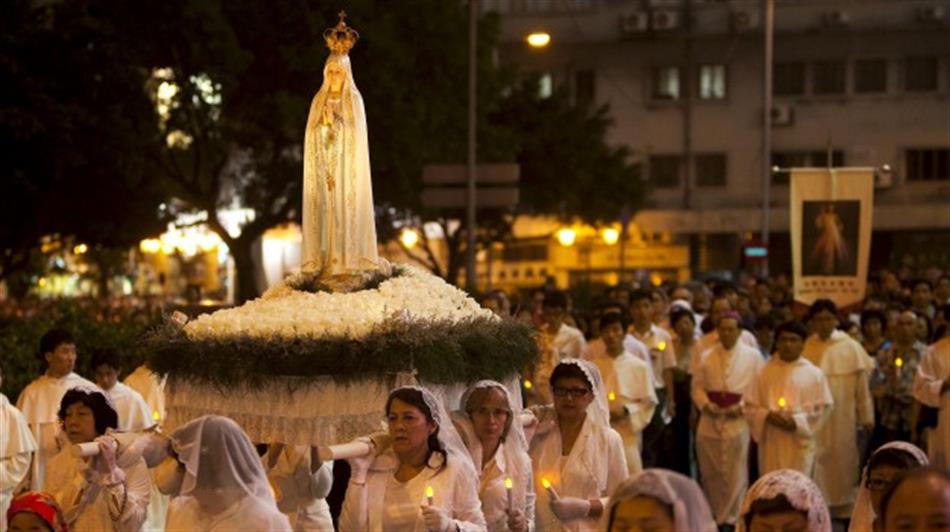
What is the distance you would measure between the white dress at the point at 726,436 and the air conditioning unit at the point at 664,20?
1544 inches

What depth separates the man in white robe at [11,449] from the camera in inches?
540

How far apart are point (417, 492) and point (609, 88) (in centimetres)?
5135

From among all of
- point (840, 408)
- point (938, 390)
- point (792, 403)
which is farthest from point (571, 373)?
point (840, 408)

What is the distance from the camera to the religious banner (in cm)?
2241

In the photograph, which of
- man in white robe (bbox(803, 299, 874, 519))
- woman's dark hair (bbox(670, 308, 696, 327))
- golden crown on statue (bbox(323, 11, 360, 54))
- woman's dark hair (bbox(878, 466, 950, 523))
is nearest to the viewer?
woman's dark hair (bbox(878, 466, 950, 523))

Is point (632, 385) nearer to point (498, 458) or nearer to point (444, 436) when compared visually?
point (498, 458)

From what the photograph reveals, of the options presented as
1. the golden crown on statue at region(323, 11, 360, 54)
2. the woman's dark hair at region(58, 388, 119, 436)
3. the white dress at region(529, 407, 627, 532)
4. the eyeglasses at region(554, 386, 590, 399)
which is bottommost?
the white dress at region(529, 407, 627, 532)

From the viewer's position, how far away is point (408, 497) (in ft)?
32.0

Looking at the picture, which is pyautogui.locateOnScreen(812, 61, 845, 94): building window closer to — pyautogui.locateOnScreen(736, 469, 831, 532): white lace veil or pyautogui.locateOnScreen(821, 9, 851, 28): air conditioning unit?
pyautogui.locateOnScreen(821, 9, 851, 28): air conditioning unit

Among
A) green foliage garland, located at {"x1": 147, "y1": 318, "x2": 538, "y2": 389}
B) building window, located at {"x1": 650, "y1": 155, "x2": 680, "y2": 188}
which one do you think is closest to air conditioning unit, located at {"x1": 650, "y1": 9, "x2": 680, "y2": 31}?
building window, located at {"x1": 650, "y1": 155, "x2": 680, "y2": 188}

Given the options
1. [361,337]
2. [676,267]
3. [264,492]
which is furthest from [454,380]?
[676,267]

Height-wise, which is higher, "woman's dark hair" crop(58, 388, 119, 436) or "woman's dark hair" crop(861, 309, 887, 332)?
"woman's dark hair" crop(861, 309, 887, 332)

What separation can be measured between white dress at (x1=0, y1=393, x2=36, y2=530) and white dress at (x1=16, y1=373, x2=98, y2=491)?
0.63 m

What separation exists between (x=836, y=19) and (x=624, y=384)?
4084 cm
